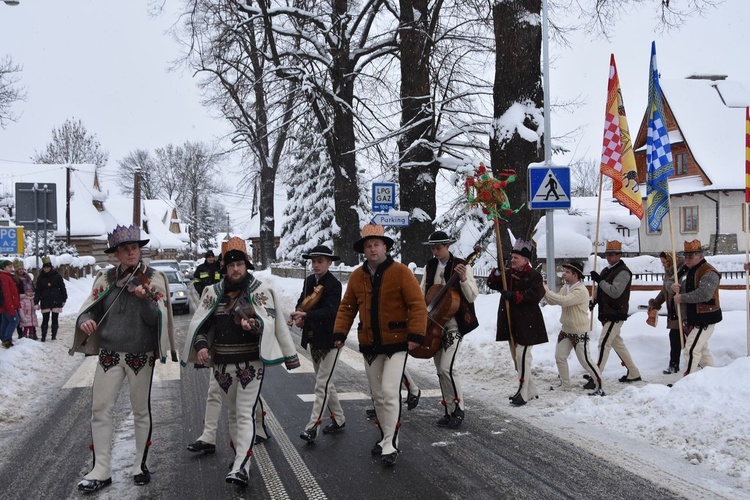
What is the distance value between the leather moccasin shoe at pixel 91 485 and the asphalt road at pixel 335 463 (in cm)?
6

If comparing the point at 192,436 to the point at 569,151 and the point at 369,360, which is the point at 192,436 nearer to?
the point at 369,360

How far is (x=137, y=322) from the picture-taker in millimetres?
5363

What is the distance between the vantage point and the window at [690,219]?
35719 millimetres

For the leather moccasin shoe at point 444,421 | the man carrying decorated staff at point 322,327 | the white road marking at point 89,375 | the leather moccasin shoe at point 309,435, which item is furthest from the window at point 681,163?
the leather moccasin shoe at point 309,435

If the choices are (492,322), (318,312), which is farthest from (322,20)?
(318,312)

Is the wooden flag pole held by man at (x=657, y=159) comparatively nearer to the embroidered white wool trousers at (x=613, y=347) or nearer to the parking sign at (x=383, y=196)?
the embroidered white wool trousers at (x=613, y=347)

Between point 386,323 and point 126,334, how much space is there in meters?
2.17

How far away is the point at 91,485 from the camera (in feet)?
16.1

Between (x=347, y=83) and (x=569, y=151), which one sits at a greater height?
(x=347, y=83)

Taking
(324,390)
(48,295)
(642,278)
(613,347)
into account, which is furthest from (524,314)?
(642,278)

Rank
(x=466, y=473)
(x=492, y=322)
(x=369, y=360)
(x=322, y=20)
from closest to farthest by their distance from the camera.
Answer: (x=466, y=473) < (x=369, y=360) < (x=492, y=322) < (x=322, y=20)

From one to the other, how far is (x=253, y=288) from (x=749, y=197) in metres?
7.36

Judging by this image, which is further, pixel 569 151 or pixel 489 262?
pixel 489 262

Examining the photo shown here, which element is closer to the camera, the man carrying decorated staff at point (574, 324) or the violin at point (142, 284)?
the violin at point (142, 284)
